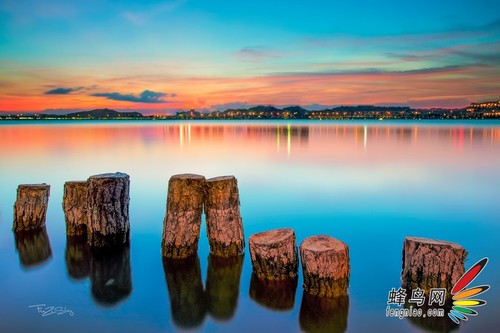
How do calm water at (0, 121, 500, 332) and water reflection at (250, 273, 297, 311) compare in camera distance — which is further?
water reflection at (250, 273, 297, 311)

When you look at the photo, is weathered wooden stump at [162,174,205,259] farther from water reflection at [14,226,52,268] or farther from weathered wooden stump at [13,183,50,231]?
weathered wooden stump at [13,183,50,231]

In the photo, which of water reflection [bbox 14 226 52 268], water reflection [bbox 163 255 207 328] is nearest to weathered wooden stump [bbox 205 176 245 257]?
water reflection [bbox 163 255 207 328]

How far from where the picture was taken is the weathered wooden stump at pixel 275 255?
5.77 meters

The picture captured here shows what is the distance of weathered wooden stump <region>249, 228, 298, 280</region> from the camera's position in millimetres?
5766

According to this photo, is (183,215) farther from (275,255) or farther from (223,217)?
(275,255)

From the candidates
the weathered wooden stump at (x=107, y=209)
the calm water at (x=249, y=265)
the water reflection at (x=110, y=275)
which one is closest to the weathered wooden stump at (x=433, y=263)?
the calm water at (x=249, y=265)

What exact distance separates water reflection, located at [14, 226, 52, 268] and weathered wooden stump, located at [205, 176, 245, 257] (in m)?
2.99

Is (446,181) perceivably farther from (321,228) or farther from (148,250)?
(148,250)

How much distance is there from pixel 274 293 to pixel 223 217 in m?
1.68

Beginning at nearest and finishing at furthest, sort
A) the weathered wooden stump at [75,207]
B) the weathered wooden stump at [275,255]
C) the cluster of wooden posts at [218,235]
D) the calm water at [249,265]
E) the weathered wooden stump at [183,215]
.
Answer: the calm water at [249,265], the cluster of wooden posts at [218,235], the weathered wooden stump at [275,255], the weathered wooden stump at [183,215], the weathered wooden stump at [75,207]

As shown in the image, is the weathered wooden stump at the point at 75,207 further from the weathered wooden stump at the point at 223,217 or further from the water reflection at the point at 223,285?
the water reflection at the point at 223,285

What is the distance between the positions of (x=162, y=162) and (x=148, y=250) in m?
15.3

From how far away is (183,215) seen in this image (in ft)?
21.9

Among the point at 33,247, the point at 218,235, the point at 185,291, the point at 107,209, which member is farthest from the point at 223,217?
the point at 33,247
